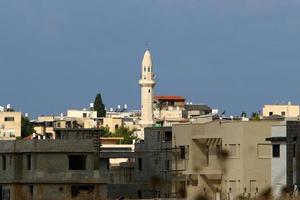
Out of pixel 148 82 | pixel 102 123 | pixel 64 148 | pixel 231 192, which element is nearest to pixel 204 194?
pixel 231 192

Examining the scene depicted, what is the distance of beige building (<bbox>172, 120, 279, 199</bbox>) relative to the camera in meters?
68.3

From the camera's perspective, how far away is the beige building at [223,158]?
68.3 meters

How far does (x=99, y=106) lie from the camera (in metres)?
176

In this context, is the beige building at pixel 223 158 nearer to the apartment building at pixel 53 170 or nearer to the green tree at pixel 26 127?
the apartment building at pixel 53 170

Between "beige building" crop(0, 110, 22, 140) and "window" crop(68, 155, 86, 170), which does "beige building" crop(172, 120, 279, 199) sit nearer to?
"window" crop(68, 155, 86, 170)

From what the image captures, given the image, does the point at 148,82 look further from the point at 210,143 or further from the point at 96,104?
the point at 210,143

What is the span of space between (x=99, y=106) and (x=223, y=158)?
346 feet

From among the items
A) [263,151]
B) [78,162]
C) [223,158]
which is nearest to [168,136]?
[223,158]

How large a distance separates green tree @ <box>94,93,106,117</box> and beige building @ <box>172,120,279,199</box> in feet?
303

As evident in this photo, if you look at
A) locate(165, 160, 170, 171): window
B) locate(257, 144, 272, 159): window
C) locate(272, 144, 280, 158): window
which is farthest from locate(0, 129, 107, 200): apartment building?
locate(165, 160, 170, 171): window

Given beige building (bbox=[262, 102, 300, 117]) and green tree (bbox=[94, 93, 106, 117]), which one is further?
green tree (bbox=[94, 93, 106, 117])

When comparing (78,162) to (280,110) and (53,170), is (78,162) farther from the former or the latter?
(280,110)

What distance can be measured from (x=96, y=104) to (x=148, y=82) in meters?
7.97

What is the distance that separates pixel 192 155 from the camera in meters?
74.6
